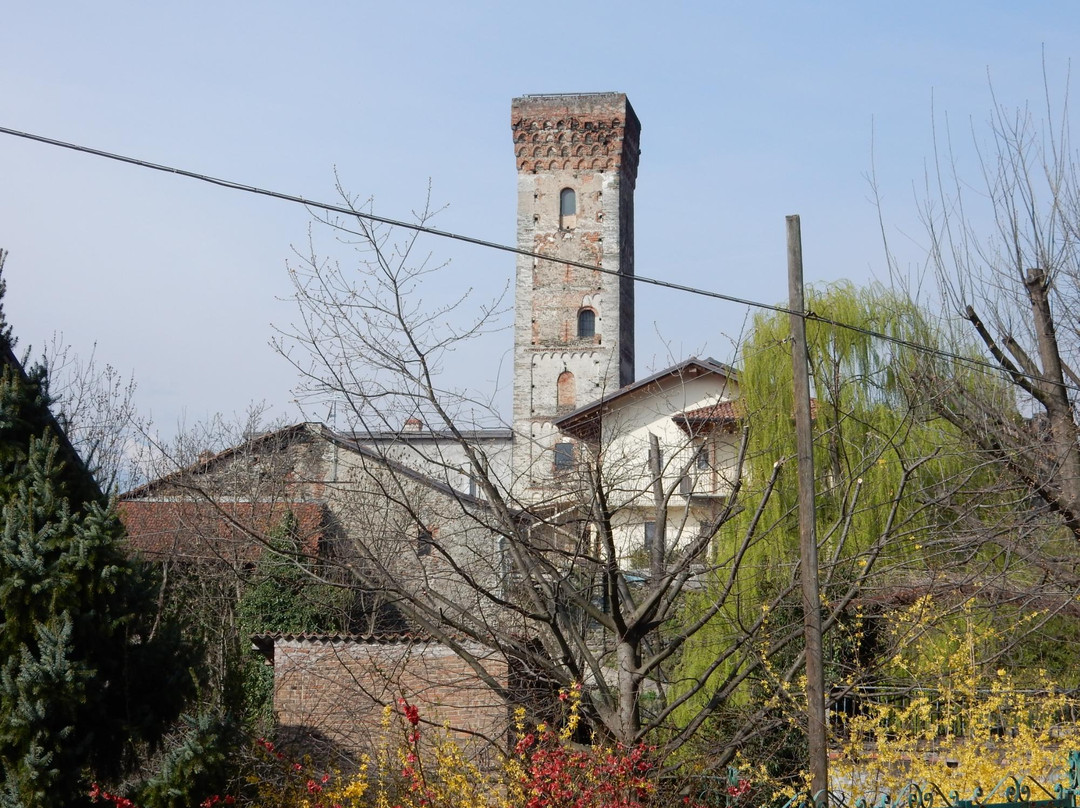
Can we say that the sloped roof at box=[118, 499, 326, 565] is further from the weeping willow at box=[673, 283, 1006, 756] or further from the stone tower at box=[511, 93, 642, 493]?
the stone tower at box=[511, 93, 642, 493]

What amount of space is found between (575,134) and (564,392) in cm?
948

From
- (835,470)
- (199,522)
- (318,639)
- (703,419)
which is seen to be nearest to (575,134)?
(199,522)

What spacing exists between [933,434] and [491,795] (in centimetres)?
970

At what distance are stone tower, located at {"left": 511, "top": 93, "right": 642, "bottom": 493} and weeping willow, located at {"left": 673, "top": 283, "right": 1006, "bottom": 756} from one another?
62.8 ft

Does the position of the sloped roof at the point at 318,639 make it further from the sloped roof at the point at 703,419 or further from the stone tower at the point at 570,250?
the stone tower at the point at 570,250

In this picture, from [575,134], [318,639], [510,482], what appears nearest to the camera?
[510,482]

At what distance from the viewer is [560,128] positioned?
41.1 m

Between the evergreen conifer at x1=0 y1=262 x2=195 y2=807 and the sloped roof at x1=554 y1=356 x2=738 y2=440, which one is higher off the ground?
the sloped roof at x1=554 y1=356 x2=738 y2=440

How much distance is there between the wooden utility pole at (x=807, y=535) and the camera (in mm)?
7844

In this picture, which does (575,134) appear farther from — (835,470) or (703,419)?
(703,419)

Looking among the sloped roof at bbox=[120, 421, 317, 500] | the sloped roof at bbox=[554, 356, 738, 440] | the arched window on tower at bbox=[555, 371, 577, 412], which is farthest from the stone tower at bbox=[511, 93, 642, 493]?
the sloped roof at bbox=[120, 421, 317, 500]

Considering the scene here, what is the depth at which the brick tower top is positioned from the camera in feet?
134

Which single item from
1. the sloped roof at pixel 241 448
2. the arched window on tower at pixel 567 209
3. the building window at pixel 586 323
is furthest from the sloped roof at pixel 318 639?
the arched window on tower at pixel 567 209

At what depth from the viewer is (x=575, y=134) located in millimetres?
41031
